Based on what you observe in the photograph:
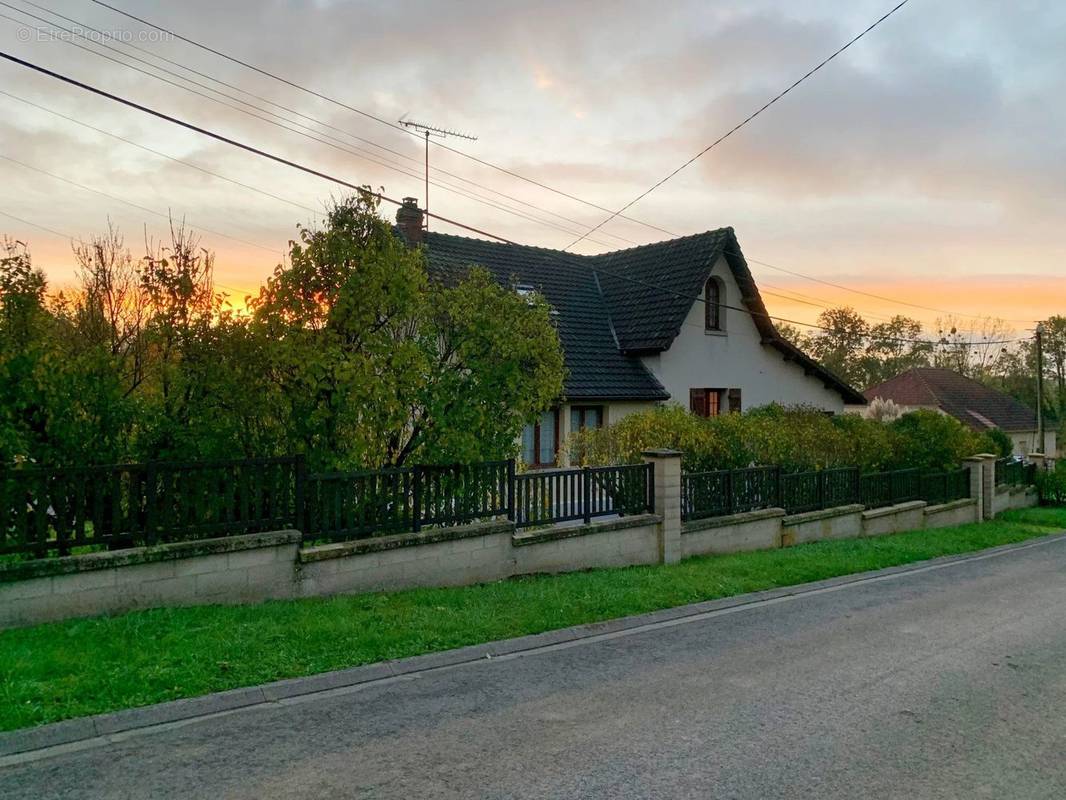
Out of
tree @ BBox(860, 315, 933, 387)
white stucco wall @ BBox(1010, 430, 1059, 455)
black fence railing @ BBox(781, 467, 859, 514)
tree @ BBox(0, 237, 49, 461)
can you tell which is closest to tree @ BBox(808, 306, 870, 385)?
tree @ BBox(860, 315, 933, 387)

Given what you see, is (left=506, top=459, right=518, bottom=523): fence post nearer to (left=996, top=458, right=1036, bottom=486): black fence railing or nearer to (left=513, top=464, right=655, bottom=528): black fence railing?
(left=513, top=464, right=655, bottom=528): black fence railing

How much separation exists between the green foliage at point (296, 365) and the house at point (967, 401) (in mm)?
46276

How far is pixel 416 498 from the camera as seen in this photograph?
9.01 m

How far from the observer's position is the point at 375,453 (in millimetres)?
9273

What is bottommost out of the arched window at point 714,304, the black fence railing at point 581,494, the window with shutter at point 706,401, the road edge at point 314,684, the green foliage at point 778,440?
the road edge at point 314,684

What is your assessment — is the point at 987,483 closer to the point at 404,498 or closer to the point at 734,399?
the point at 734,399

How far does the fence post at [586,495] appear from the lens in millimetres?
10523

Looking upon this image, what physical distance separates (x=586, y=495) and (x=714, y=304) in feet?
44.3

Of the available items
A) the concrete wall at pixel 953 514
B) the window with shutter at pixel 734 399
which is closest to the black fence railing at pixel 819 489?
the concrete wall at pixel 953 514

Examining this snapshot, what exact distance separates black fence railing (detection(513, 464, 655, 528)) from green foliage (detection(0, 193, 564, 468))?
0.72 meters

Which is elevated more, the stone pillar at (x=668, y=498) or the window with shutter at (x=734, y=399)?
the window with shutter at (x=734, y=399)

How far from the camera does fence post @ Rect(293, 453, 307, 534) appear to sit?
Answer: 8.07 meters

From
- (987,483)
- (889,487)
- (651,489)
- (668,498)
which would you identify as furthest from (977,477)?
(651,489)

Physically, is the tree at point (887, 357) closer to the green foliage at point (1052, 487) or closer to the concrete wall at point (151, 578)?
the green foliage at point (1052, 487)
